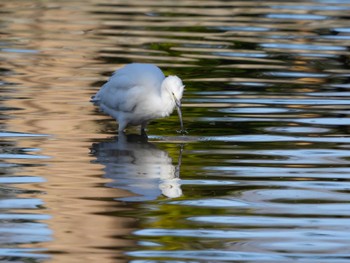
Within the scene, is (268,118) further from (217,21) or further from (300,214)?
(217,21)

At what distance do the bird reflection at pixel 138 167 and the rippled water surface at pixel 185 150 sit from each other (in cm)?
2

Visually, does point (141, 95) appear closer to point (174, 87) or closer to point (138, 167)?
point (174, 87)

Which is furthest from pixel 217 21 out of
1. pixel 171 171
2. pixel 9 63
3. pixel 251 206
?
pixel 251 206

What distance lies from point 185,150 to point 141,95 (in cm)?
82

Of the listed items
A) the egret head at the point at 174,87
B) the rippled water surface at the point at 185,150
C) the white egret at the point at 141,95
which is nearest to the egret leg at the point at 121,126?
the white egret at the point at 141,95

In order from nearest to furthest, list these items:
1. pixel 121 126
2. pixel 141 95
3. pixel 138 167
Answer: pixel 138 167 → pixel 141 95 → pixel 121 126

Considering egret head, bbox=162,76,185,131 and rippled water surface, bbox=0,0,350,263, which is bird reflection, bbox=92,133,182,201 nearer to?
rippled water surface, bbox=0,0,350,263

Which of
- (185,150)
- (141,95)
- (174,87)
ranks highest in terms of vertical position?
(174,87)

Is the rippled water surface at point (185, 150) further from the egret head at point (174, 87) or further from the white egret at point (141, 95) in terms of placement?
the egret head at point (174, 87)

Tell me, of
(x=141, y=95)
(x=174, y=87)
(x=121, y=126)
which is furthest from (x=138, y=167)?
(x=121, y=126)

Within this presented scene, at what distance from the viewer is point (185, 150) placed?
12508 millimetres

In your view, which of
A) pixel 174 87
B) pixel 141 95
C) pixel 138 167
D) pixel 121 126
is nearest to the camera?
pixel 138 167

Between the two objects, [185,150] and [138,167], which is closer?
[138,167]

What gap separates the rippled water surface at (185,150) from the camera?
884 centimetres
